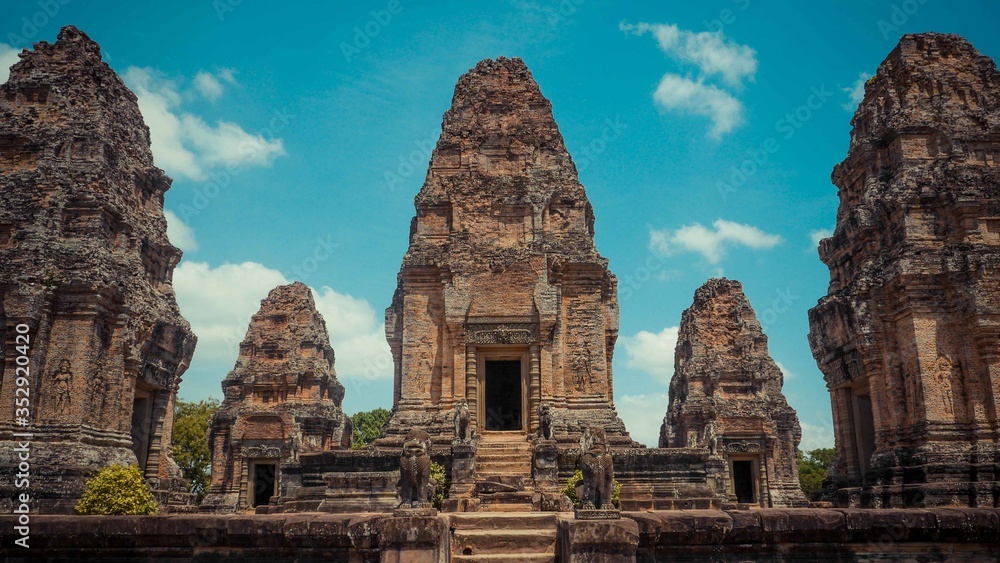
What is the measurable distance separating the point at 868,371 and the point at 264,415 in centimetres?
2198

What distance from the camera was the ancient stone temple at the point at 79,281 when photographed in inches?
590

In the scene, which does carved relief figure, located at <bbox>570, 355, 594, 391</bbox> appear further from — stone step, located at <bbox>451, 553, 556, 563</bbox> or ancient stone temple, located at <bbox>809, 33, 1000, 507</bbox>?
stone step, located at <bbox>451, 553, 556, 563</bbox>

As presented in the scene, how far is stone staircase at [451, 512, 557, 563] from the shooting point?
9.55 metres

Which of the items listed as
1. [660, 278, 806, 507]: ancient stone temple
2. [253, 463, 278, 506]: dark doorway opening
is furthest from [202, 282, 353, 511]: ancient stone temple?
[660, 278, 806, 507]: ancient stone temple

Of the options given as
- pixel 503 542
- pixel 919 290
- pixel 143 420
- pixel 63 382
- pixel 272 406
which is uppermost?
pixel 919 290

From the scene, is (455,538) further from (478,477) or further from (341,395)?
(341,395)

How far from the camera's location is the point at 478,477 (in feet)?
49.1

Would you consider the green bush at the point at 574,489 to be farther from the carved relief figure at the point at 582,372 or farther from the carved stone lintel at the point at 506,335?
the carved stone lintel at the point at 506,335

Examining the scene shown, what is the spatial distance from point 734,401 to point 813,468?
25486 millimetres

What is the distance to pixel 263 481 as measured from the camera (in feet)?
98.3

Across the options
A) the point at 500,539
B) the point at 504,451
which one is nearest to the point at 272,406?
the point at 504,451

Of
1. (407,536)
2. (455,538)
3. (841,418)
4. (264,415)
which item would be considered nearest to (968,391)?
(841,418)

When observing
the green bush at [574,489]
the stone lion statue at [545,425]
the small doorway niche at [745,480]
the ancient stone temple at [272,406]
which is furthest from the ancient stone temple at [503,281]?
the small doorway niche at [745,480]

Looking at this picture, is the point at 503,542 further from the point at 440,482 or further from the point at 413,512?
the point at 440,482
